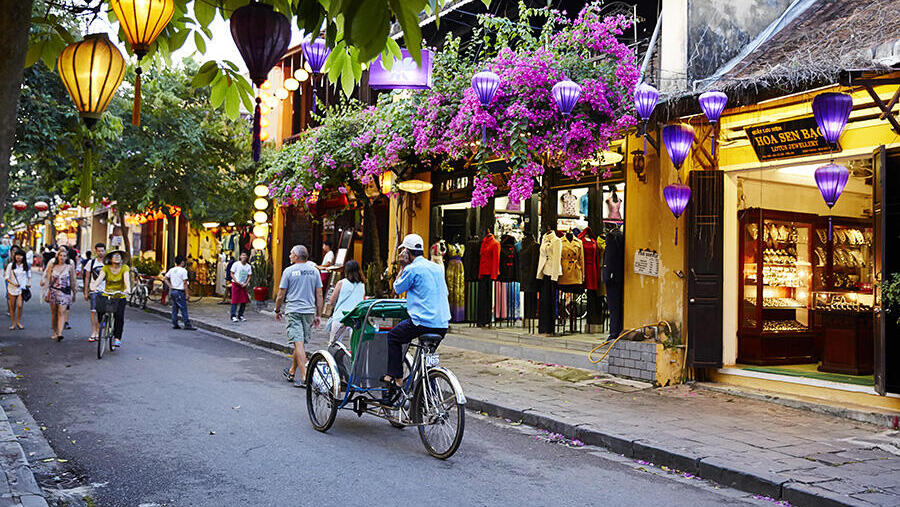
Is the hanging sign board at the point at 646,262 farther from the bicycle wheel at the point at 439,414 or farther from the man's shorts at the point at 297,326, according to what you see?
the bicycle wheel at the point at 439,414

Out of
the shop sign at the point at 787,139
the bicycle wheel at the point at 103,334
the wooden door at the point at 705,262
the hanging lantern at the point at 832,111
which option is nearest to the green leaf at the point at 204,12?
the hanging lantern at the point at 832,111

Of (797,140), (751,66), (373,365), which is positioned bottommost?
(373,365)

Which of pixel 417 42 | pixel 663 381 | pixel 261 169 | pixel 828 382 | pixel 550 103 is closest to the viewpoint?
pixel 417 42

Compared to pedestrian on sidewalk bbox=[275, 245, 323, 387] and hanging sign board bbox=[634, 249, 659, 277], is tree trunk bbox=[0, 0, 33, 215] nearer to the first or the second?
pedestrian on sidewalk bbox=[275, 245, 323, 387]

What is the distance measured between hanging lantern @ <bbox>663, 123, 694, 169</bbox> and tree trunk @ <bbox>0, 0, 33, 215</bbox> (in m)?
8.71

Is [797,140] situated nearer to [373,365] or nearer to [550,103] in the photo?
[550,103]

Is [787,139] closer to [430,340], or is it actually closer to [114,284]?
[430,340]

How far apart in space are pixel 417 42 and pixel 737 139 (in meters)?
9.00

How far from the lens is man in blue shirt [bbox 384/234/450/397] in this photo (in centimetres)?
684

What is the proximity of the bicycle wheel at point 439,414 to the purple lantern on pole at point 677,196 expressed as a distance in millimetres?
5495

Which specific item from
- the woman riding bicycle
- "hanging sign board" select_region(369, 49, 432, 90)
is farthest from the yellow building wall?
the woman riding bicycle

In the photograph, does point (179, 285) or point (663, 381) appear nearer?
point (663, 381)

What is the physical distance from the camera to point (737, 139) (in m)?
10.8

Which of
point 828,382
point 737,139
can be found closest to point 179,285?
point 737,139
